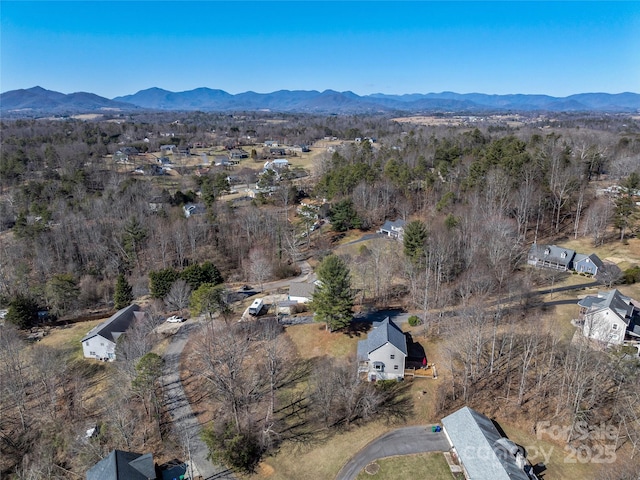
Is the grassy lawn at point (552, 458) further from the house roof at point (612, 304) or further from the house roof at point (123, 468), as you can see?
the house roof at point (123, 468)

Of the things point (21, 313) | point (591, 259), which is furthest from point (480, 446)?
point (21, 313)

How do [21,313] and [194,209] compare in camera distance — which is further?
[194,209]

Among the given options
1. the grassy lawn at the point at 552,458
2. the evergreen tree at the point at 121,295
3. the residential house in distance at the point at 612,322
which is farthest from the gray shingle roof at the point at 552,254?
the evergreen tree at the point at 121,295

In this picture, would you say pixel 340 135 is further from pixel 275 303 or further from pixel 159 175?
pixel 275 303

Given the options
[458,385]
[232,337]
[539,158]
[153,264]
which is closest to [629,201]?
[539,158]

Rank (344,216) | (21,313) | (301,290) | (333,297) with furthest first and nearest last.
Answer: (344,216) → (301,290) → (21,313) → (333,297)

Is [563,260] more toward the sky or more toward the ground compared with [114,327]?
more toward the sky

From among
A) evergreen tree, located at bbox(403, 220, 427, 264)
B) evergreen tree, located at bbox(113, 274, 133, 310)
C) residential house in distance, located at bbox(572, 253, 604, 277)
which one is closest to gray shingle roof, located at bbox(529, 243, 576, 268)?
residential house in distance, located at bbox(572, 253, 604, 277)

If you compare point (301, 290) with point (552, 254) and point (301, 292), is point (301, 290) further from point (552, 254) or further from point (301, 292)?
point (552, 254)
